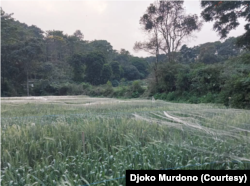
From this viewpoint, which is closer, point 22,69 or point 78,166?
point 78,166

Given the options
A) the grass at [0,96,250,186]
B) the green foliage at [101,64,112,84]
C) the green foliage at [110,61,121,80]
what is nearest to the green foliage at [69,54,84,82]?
the green foliage at [101,64,112,84]

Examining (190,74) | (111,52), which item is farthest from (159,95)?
(111,52)

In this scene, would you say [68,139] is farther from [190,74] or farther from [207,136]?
[190,74]

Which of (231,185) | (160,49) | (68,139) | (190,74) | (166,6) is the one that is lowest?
(231,185)

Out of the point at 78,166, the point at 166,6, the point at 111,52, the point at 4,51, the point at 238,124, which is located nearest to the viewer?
the point at 78,166

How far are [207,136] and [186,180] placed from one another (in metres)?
1.28

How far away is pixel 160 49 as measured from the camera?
1952 cm
